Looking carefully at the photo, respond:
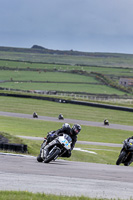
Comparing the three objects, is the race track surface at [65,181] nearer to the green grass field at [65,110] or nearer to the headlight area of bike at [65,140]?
the headlight area of bike at [65,140]

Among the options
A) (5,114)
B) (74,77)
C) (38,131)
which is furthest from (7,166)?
(74,77)

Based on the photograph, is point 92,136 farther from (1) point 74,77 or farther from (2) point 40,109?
(1) point 74,77

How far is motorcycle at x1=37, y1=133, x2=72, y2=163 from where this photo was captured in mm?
13656

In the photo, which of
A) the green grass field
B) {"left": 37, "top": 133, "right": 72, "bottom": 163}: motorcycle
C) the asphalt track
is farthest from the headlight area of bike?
the green grass field

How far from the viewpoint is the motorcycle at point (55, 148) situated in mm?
13656

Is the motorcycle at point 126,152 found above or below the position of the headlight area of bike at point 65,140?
below

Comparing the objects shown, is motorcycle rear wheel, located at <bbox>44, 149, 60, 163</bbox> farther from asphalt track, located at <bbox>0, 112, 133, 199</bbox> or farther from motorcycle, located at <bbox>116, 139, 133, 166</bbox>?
motorcycle, located at <bbox>116, 139, 133, 166</bbox>

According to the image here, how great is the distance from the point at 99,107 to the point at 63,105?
497 centimetres

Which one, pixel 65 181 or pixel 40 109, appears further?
pixel 40 109

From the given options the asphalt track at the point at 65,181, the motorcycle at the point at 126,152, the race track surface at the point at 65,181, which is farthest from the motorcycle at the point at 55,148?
the motorcycle at the point at 126,152

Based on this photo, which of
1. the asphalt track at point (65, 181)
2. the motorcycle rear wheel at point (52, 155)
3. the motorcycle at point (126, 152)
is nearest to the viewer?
the asphalt track at point (65, 181)

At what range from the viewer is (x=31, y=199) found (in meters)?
7.84

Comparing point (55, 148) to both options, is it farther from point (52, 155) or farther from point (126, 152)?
point (126, 152)

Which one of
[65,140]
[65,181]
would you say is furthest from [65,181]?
[65,140]
